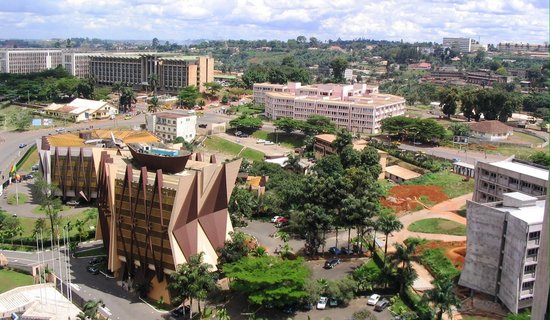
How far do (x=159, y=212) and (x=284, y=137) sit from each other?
201ft

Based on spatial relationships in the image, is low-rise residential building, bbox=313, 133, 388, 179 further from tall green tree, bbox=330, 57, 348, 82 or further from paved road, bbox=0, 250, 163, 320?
tall green tree, bbox=330, 57, 348, 82

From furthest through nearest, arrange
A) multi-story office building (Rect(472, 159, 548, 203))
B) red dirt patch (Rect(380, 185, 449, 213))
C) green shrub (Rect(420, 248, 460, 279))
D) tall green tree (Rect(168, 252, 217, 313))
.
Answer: red dirt patch (Rect(380, 185, 449, 213))
multi-story office building (Rect(472, 159, 548, 203))
green shrub (Rect(420, 248, 460, 279))
tall green tree (Rect(168, 252, 217, 313))

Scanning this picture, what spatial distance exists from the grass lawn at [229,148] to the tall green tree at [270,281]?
49029 millimetres

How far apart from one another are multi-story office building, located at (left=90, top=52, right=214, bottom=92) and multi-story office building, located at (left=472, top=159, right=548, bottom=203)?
98182 millimetres

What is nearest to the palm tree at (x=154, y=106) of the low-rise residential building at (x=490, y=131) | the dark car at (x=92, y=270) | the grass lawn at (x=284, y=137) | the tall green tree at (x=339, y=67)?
the grass lawn at (x=284, y=137)

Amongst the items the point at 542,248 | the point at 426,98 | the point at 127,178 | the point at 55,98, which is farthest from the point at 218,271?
the point at 426,98

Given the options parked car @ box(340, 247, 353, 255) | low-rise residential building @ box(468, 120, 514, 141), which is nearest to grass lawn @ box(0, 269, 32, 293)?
parked car @ box(340, 247, 353, 255)

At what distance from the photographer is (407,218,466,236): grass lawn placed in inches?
2323

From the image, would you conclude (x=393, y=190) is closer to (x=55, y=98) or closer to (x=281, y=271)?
(x=281, y=271)

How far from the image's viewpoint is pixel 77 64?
184 metres

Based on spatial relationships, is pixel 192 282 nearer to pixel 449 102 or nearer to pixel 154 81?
pixel 449 102

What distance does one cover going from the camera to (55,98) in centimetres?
13850

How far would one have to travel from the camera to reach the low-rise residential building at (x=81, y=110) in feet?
396

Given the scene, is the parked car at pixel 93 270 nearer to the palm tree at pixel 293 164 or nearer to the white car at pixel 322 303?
the white car at pixel 322 303
